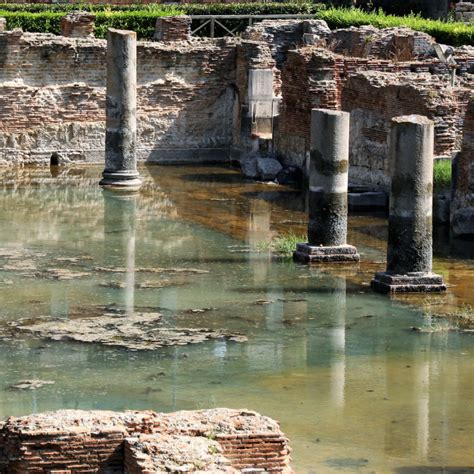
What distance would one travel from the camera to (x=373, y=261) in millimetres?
17250

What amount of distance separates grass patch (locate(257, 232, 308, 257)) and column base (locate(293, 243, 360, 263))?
0.55 m

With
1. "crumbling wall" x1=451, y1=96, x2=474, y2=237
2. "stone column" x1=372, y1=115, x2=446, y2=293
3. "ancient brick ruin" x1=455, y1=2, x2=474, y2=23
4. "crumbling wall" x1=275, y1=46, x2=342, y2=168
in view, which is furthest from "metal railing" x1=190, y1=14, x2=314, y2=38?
"stone column" x1=372, y1=115, x2=446, y2=293

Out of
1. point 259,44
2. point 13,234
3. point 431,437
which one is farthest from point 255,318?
point 259,44

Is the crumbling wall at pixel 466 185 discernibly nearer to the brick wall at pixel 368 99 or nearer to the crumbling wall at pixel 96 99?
the brick wall at pixel 368 99

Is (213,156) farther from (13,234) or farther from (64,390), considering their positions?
(64,390)

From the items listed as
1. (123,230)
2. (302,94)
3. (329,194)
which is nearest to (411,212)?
(329,194)

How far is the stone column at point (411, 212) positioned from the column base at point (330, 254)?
3.96 feet

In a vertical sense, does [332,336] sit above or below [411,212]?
below

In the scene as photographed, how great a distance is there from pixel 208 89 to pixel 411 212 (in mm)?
11079

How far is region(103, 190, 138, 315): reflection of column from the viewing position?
15695 mm

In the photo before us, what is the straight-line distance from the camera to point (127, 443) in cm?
837

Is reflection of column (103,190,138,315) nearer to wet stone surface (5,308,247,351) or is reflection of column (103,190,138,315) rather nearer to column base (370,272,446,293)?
wet stone surface (5,308,247,351)

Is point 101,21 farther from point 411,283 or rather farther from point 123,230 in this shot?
point 411,283

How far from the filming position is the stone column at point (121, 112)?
74.4 ft
